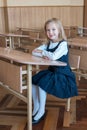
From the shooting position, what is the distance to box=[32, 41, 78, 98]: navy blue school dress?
2.28 m

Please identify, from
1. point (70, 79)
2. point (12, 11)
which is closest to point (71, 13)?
point (12, 11)

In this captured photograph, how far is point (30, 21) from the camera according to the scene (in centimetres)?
664

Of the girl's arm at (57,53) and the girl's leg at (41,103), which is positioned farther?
the girl's leg at (41,103)

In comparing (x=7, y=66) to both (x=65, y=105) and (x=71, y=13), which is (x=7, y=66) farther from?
(x=71, y=13)

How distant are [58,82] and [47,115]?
55 centimetres

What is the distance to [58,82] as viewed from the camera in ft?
7.50

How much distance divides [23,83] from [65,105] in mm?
862

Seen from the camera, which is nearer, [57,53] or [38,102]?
[57,53]

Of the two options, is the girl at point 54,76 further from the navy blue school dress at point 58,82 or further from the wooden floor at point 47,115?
the wooden floor at point 47,115

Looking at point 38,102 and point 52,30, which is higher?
point 52,30

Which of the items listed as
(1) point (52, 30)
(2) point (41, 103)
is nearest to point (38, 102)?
(2) point (41, 103)

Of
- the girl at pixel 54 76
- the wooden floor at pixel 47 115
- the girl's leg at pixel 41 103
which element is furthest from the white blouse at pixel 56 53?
the wooden floor at pixel 47 115

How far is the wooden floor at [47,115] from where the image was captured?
2.43 m

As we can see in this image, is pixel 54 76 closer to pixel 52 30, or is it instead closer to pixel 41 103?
pixel 41 103
